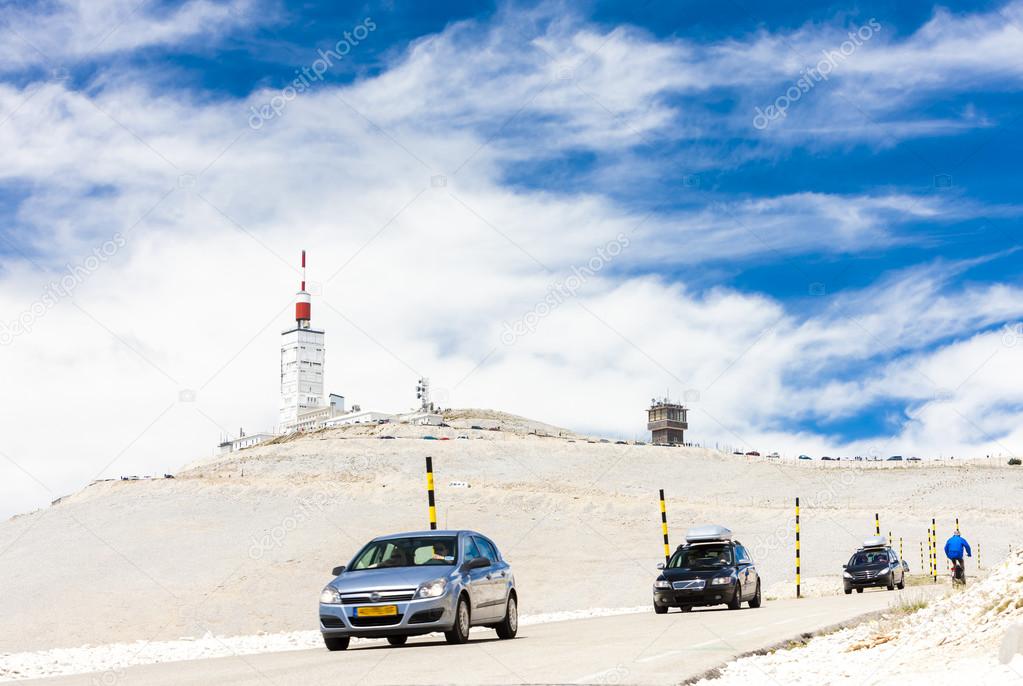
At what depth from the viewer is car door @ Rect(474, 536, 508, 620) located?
56.1 feet

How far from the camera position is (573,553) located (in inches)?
2012

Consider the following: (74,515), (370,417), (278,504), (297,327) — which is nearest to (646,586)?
(278,504)

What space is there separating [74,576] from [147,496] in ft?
97.6

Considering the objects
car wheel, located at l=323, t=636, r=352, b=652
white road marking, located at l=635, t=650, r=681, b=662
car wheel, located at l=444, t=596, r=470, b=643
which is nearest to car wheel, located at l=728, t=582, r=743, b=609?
car wheel, located at l=444, t=596, r=470, b=643

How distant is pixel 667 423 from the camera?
6004 inches

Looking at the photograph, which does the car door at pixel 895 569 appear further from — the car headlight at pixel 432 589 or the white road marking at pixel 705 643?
the car headlight at pixel 432 589

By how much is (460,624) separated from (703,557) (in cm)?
1169

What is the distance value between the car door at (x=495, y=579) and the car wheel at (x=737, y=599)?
27.7 feet

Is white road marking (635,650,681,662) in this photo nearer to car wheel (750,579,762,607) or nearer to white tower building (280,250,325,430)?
car wheel (750,579,762,607)

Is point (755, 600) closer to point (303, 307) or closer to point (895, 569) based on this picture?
point (895, 569)

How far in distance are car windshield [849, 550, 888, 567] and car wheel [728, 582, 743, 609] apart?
12225 millimetres

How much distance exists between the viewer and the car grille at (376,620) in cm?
1508

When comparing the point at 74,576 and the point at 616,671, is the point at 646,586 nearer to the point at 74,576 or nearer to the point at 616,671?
the point at 74,576

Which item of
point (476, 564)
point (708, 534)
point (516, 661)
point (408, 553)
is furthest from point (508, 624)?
point (708, 534)
